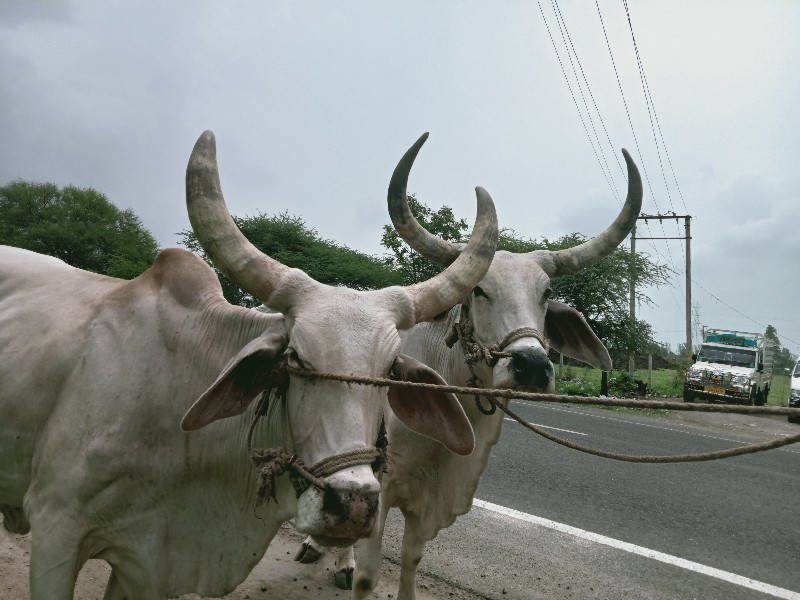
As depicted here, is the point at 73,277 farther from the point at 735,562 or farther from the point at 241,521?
the point at 735,562

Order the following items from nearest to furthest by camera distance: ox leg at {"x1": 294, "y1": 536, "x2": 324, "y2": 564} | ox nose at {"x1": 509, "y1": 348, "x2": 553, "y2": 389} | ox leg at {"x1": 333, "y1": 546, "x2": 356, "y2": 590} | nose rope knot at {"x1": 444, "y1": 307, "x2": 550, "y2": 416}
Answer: ox nose at {"x1": 509, "y1": 348, "x2": 553, "y2": 389} < nose rope knot at {"x1": 444, "y1": 307, "x2": 550, "y2": 416} < ox leg at {"x1": 333, "y1": 546, "x2": 356, "y2": 590} < ox leg at {"x1": 294, "y1": 536, "x2": 324, "y2": 564}

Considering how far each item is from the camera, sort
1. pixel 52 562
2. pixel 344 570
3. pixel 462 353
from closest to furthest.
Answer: pixel 52 562, pixel 462 353, pixel 344 570

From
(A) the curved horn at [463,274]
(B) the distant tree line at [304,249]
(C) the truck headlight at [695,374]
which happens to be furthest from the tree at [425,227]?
(A) the curved horn at [463,274]

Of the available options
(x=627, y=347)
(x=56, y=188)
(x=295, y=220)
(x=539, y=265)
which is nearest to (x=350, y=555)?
(x=539, y=265)

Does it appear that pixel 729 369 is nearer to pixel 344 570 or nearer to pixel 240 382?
pixel 344 570

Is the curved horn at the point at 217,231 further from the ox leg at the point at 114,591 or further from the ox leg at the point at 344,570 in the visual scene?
the ox leg at the point at 344,570

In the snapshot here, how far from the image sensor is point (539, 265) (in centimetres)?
417

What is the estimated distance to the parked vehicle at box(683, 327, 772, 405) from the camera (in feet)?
70.8

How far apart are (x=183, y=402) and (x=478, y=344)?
1.76 metres

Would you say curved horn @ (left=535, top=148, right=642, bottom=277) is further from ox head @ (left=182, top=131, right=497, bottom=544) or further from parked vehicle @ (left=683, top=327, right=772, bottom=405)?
parked vehicle @ (left=683, top=327, right=772, bottom=405)

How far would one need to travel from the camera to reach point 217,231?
2.54 m

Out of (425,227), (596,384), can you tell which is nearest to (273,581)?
(425,227)

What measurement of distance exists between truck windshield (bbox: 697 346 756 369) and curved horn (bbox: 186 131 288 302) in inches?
959

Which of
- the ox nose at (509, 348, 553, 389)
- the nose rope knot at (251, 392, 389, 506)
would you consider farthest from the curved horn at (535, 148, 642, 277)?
the nose rope knot at (251, 392, 389, 506)
